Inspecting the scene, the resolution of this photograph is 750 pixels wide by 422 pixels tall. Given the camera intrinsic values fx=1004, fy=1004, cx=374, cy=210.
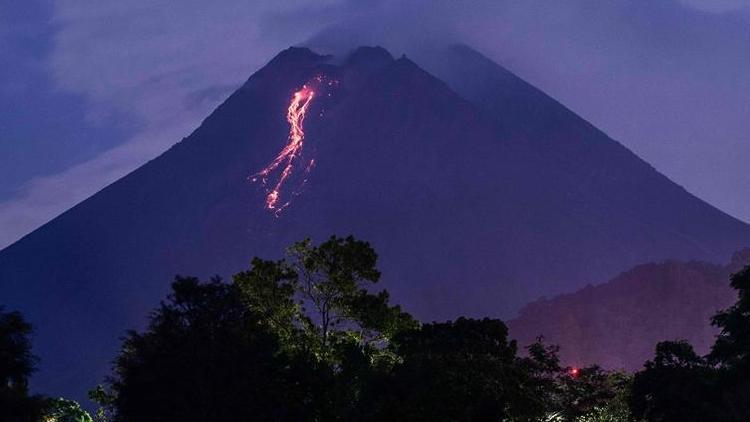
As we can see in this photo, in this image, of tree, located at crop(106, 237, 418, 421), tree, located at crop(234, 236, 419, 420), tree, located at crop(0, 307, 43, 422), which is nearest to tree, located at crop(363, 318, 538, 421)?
tree, located at crop(106, 237, 418, 421)

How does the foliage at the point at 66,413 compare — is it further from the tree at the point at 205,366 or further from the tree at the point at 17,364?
the tree at the point at 205,366

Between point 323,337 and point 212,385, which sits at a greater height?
point 323,337

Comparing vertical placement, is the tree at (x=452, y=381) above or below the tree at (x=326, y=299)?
below

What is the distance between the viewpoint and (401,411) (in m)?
38.5

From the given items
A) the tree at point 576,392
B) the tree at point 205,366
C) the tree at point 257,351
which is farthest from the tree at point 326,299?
the tree at point 576,392

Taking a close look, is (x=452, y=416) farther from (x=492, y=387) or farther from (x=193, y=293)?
(x=193, y=293)

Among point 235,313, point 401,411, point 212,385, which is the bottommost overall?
point 401,411

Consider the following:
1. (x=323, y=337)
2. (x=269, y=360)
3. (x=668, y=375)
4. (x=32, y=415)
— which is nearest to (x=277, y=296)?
(x=323, y=337)

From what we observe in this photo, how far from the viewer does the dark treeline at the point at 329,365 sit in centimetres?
4012

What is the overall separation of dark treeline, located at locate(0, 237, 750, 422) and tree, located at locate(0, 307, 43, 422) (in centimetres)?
8

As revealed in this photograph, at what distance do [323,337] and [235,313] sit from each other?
6.03 m

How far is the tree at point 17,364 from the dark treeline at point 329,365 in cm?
8

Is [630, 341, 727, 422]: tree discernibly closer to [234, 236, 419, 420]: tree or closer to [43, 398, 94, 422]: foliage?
[234, 236, 419, 420]: tree

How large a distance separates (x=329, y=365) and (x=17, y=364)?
14.5m
